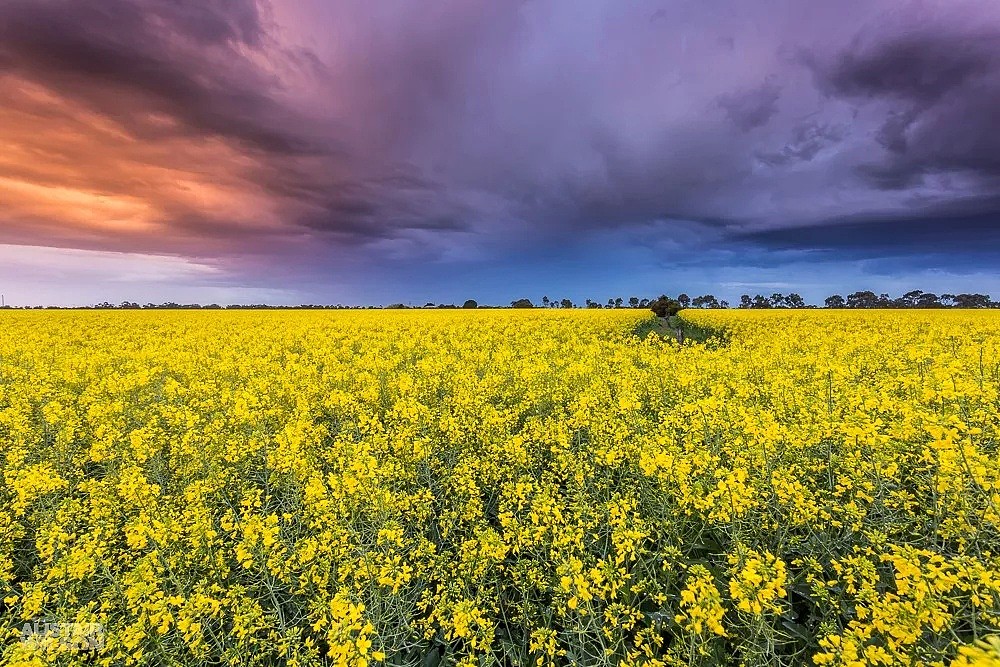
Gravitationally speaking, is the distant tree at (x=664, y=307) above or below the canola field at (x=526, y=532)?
above

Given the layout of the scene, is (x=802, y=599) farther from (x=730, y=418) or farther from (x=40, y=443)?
(x=40, y=443)

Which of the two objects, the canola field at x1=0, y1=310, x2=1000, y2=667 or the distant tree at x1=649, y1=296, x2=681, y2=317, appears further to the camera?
the distant tree at x1=649, y1=296, x2=681, y2=317

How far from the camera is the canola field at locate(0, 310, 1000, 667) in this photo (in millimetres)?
2838

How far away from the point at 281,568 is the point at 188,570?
1.10 meters

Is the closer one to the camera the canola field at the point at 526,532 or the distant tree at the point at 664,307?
the canola field at the point at 526,532

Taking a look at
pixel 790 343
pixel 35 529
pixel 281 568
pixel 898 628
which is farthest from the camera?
pixel 790 343

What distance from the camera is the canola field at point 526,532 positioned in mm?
2838

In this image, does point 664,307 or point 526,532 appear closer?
point 526,532

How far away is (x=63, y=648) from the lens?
9.11ft

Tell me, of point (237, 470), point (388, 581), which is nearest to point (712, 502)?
point (388, 581)

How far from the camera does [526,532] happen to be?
3533 millimetres

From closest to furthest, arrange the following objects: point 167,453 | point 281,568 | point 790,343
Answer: point 281,568 → point 167,453 → point 790,343

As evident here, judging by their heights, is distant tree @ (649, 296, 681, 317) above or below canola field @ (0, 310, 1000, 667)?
above

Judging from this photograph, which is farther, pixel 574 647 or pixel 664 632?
pixel 664 632
